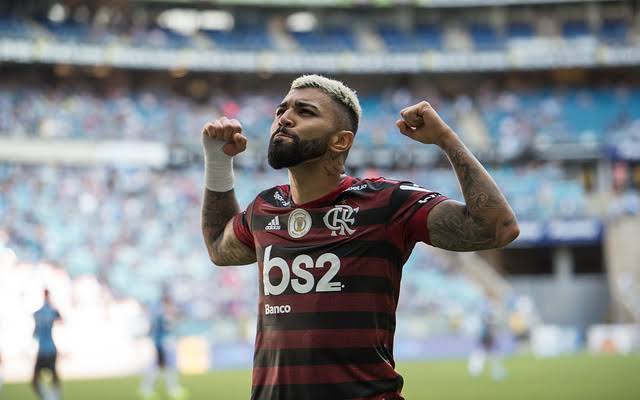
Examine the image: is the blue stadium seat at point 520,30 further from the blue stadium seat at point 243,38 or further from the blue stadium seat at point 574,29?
the blue stadium seat at point 243,38

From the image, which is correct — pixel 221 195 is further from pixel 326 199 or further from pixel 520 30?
A: pixel 520 30

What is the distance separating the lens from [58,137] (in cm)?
3597

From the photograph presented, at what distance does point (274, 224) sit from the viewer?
12.9ft

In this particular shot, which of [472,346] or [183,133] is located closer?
[472,346]

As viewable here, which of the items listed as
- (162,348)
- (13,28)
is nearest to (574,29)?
(13,28)

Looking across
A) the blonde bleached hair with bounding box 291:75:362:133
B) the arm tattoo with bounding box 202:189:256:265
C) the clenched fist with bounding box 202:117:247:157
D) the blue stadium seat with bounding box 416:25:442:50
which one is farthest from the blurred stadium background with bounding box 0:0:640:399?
the blonde bleached hair with bounding box 291:75:362:133

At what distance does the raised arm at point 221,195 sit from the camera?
14.1 feet

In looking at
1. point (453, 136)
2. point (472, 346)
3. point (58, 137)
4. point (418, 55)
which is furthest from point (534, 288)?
point (453, 136)

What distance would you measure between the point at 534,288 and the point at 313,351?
37.3 m

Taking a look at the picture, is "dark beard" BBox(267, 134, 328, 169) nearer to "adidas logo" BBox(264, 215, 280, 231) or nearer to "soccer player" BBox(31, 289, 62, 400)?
"adidas logo" BBox(264, 215, 280, 231)

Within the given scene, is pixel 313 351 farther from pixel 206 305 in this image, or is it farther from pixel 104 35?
pixel 104 35

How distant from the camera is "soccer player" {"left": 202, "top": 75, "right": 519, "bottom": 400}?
11.8ft

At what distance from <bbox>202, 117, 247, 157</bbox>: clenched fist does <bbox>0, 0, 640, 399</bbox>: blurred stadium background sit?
1863cm

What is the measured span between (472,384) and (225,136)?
55.3ft
